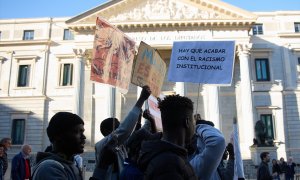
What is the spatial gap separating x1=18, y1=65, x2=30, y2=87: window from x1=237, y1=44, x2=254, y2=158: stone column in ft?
65.4

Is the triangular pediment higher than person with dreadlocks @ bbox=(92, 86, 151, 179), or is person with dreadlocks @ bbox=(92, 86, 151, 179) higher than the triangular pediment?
the triangular pediment

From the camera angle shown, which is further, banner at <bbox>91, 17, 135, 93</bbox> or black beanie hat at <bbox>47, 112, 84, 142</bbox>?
banner at <bbox>91, 17, 135, 93</bbox>

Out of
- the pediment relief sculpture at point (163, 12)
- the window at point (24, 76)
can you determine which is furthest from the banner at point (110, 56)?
the window at point (24, 76)

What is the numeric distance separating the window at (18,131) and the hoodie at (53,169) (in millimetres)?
31431

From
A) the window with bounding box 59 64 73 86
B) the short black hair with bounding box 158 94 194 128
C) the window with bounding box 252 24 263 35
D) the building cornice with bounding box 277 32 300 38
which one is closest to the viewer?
the short black hair with bounding box 158 94 194 128

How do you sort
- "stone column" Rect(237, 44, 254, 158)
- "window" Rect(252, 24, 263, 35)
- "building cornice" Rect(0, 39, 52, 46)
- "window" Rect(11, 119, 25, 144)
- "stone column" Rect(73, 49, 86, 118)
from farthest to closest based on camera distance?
"building cornice" Rect(0, 39, 52, 46), "window" Rect(252, 24, 263, 35), "window" Rect(11, 119, 25, 144), "stone column" Rect(73, 49, 86, 118), "stone column" Rect(237, 44, 254, 158)

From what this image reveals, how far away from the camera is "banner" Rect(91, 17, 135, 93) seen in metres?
4.95

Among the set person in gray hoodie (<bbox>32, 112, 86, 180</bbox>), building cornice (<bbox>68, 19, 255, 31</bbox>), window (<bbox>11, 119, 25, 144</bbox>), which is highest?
building cornice (<bbox>68, 19, 255, 31</bbox>)

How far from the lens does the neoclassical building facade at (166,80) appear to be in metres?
29.4

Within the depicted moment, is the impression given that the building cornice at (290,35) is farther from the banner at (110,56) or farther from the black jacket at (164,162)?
the black jacket at (164,162)

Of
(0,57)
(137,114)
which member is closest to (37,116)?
(0,57)

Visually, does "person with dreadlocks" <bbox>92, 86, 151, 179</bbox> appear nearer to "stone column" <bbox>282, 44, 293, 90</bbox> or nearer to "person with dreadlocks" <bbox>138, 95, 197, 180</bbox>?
"person with dreadlocks" <bbox>138, 95, 197, 180</bbox>

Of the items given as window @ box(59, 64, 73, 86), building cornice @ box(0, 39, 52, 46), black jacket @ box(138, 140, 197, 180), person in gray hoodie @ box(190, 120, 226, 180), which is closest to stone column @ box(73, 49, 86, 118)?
window @ box(59, 64, 73, 86)

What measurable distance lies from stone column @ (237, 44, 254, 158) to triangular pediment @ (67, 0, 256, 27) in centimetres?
303
